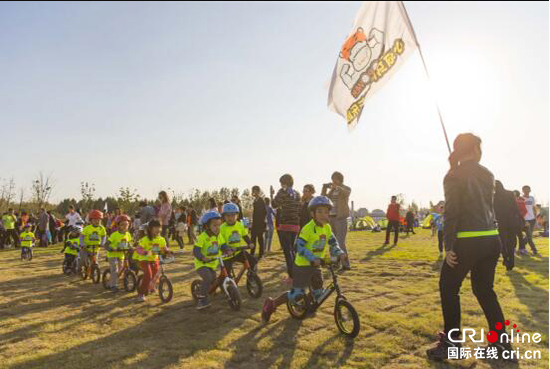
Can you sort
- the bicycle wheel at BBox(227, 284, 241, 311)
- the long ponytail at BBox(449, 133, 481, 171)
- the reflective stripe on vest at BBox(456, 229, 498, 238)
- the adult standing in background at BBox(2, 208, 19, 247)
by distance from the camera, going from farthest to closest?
1. the adult standing in background at BBox(2, 208, 19, 247)
2. the bicycle wheel at BBox(227, 284, 241, 311)
3. the long ponytail at BBox(449, 133, 481, 171)
4. the reflective stripe on vest at BBox(456, 229, 498, 238)

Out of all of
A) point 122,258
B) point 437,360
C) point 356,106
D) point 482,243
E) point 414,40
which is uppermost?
point 414,40

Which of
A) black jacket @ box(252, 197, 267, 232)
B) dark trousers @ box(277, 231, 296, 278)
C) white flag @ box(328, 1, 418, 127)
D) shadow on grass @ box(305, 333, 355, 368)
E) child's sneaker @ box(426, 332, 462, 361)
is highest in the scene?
white flag @ box(328, 1, 418, 127)

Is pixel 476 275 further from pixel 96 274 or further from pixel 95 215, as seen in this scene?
pixel 96 274

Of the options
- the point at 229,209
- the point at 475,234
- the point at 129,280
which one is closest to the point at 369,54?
the point at 229,209

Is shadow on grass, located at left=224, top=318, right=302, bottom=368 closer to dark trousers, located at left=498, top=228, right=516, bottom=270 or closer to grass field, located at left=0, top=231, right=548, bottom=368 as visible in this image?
grass field, located at left=0, top=231, right=548, bottom=368

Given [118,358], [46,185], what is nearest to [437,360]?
[118,358]

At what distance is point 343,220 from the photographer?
9.39 m

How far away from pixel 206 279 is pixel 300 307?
Answer: 5.76 ft

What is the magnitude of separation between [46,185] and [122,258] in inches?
2092

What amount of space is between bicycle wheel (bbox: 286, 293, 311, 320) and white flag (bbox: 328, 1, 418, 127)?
3715 millimetres

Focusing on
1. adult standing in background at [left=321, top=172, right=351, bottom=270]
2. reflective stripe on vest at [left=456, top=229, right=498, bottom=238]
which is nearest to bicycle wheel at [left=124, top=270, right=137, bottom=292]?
adult standing in background at [left=321, top=172, right=351, bottom=270]

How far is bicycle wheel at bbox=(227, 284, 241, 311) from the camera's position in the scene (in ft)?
20.0

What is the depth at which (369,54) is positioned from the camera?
6.78 metres

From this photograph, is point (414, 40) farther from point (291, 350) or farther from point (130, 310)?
point (130, 310)
